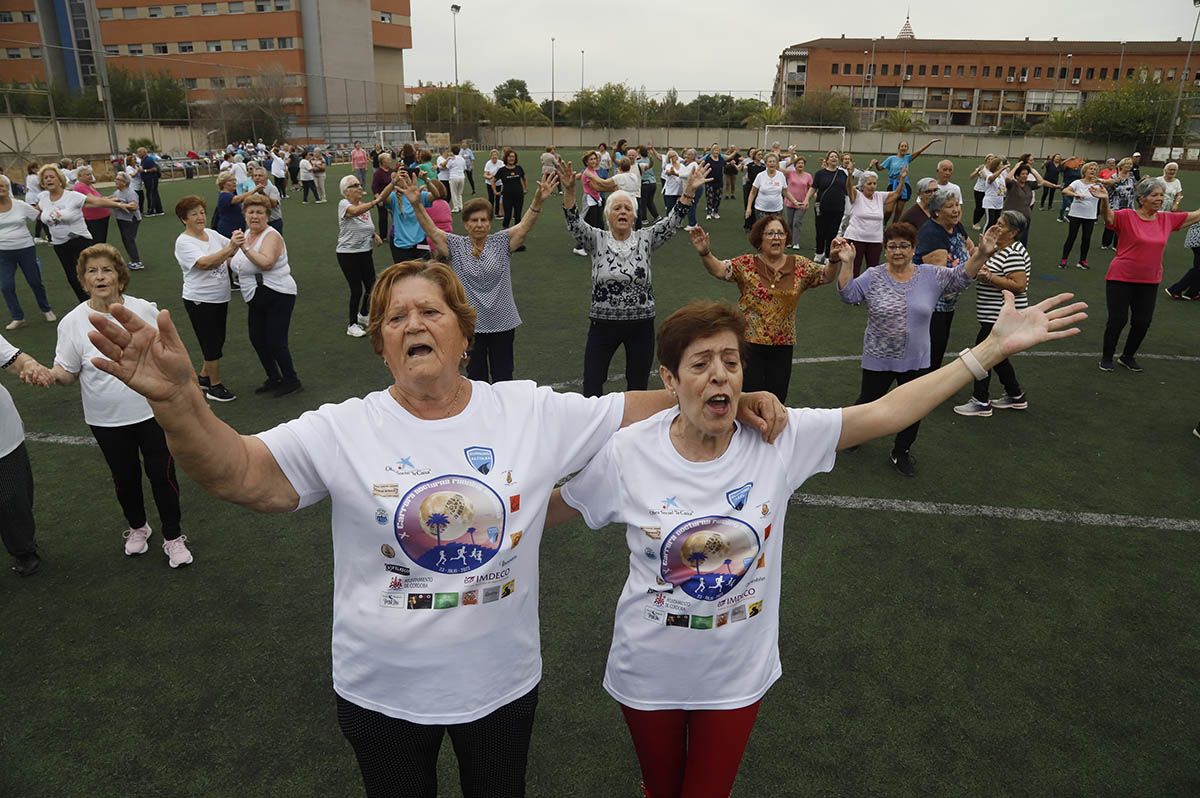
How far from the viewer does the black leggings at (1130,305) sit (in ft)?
29.2

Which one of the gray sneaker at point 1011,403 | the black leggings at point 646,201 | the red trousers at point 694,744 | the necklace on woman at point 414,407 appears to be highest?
the necklace on woman at point 414,407

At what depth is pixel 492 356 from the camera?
24.2 feet

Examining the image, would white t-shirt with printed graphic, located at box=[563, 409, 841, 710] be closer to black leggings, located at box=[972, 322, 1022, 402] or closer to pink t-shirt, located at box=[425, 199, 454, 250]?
black leggings, located at box=[972, 322, 1022, 402]

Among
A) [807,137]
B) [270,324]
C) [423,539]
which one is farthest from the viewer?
[807,137]

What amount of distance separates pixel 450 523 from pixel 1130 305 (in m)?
9.77

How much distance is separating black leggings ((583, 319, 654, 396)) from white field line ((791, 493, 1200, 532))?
6.08 feet

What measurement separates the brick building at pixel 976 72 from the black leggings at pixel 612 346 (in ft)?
368

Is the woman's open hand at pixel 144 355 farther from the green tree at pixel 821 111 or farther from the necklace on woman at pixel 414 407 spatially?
the green tree at pixel 821 111

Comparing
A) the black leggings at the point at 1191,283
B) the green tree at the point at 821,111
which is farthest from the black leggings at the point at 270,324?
the green tree at the point at 821,111

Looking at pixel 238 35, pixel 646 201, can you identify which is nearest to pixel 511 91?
pixel 238 35

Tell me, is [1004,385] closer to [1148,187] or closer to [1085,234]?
[1148,187]

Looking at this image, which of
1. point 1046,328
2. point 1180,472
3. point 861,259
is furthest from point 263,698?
point 861,259

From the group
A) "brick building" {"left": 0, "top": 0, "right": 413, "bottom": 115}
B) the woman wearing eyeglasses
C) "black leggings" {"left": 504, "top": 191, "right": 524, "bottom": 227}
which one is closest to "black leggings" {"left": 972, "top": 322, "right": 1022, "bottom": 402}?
the woman wearing eyeglasses

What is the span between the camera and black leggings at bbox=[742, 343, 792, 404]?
259 inches
